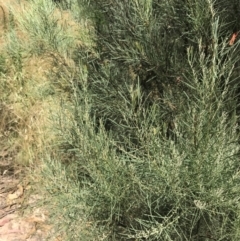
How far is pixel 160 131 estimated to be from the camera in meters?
2.27

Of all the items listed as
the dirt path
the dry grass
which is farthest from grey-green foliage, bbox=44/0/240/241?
the dirt path

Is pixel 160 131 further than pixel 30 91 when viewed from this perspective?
No

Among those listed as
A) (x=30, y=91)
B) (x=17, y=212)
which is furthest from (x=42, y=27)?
(x=17, y=212)

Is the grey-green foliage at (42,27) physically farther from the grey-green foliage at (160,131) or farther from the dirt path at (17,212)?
the dirt path at (17,212)

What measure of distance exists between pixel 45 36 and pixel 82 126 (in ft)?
2.80

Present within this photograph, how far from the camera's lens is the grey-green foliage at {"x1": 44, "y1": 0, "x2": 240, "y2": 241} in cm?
182

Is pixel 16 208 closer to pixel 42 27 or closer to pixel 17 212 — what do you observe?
pixel 17 212

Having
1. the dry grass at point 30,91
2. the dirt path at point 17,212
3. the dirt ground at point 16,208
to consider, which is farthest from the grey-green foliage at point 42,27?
the dirt path at point 17,212

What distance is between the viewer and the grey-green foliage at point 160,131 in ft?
5.96

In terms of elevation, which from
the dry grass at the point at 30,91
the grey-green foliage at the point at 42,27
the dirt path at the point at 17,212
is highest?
the grey-green foliage at the point at 42,27

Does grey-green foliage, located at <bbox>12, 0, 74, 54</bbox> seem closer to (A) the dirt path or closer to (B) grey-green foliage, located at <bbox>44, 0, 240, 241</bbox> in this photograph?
(B) grey-green foliage, located at <bbox>44, 0, 240, 241</bbox>

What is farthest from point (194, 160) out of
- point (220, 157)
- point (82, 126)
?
point (82, 126)

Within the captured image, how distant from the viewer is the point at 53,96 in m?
3.31

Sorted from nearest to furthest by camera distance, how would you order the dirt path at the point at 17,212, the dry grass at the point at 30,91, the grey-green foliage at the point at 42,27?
the grey-green foliage at the point at 42,27, the dirt path at the point at 17,212, the dry grass at the point at 30,91
